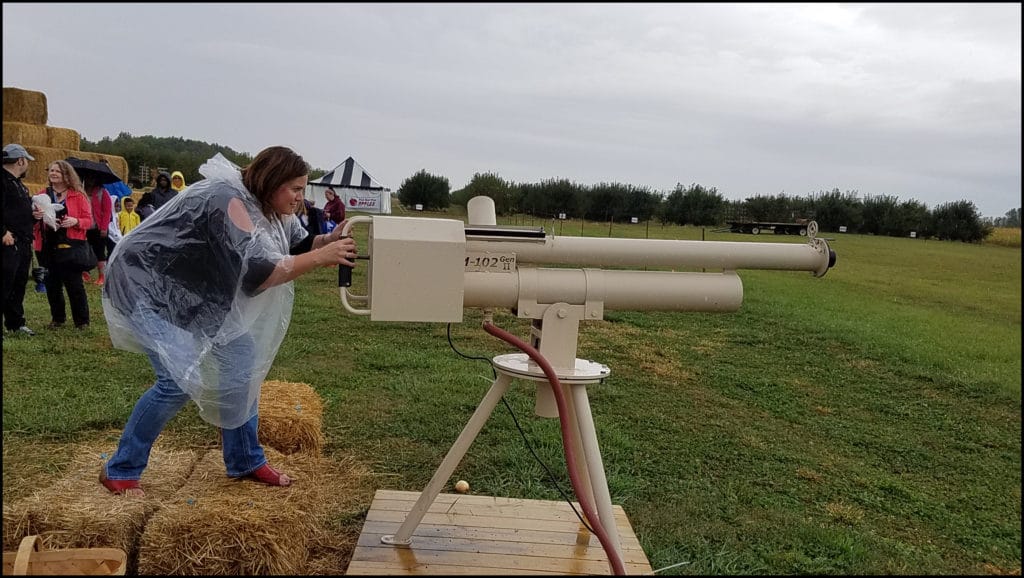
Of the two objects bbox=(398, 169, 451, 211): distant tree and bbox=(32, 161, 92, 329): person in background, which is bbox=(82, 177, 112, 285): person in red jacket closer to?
bbox=(32, 161, 92, 329): person in background

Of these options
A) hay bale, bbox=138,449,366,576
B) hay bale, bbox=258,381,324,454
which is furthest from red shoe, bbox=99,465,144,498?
hay bale, bbox=258,381,324,454

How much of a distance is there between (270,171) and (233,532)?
1.33 metres

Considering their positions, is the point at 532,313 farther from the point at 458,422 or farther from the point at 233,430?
the point at 458,422

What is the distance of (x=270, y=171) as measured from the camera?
109 inches

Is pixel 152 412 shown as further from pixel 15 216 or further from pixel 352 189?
pixel 352 189

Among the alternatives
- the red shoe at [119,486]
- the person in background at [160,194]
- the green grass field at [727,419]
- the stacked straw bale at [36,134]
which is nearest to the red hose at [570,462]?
the green grass field at [727,419]

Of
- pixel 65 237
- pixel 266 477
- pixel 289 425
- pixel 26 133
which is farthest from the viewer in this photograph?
pixel 26 133

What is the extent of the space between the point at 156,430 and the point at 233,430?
0.32m

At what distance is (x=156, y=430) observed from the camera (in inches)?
115

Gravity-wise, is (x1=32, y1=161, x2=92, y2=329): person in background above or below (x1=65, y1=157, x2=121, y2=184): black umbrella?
below

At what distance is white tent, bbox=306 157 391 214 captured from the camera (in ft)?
57.9

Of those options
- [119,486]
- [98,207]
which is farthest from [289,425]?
[98,207]

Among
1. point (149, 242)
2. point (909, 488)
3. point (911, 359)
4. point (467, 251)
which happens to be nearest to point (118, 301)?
point (149, 242)

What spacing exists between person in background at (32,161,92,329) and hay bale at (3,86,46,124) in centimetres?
1316
